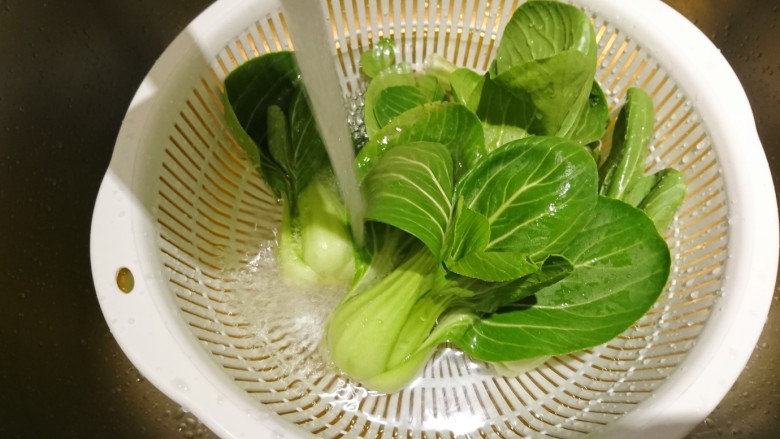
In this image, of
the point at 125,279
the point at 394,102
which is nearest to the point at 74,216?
the point at 125,279

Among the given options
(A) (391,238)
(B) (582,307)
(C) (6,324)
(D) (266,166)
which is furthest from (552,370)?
(C) (6,324)

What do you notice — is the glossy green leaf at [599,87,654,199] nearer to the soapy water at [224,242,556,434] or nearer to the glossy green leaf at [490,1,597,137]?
the glossy green leaf at [490,1,597,137]

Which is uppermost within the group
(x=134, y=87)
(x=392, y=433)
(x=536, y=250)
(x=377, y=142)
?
(x=134, y=87)

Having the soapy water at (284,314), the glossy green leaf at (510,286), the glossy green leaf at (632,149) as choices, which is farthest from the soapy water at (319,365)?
the glossy green leaf at (632,149)

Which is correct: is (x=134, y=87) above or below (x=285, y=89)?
above

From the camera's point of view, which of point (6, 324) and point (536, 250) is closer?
point (536, 250)

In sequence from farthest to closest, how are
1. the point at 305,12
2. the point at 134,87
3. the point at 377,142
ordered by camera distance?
the point at 134,87, the point at 377,142, the point at 305,12

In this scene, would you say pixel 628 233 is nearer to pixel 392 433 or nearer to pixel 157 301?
pixel 392 433
